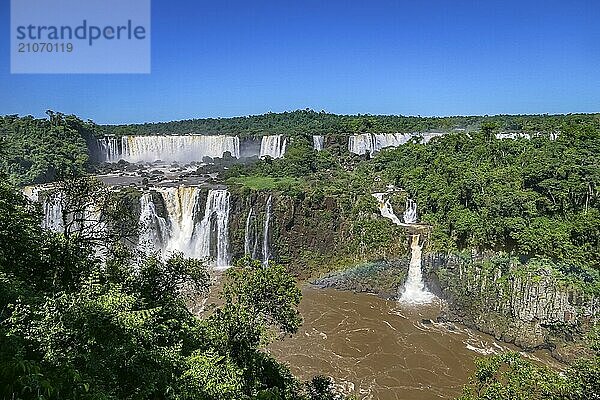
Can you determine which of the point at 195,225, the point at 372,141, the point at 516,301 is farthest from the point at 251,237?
the point at 372,141

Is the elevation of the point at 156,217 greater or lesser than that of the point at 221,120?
lesser

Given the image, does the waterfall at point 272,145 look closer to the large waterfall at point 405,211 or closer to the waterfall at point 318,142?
the waterfall at point 318,142

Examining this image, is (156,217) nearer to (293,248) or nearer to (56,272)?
(293,248)

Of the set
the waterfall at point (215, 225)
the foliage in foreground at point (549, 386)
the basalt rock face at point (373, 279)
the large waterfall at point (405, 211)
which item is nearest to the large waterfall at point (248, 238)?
the waterfall at point (215, 225)

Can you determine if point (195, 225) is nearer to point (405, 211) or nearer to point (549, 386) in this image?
point (405, 211)

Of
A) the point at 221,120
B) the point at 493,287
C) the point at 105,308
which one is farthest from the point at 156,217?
the point at 221,120

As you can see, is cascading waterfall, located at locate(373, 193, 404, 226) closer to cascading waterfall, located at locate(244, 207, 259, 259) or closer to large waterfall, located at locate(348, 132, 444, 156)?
cascading waterfall, located at locate(244, 207, 259, 259)
